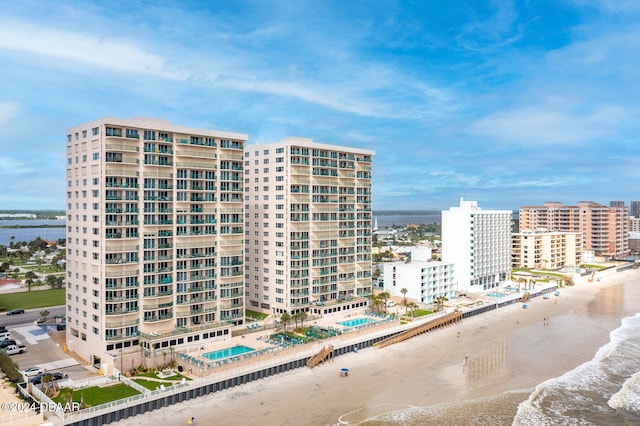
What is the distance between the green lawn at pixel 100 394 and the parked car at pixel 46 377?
2894 millimetres

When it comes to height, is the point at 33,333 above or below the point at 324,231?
below

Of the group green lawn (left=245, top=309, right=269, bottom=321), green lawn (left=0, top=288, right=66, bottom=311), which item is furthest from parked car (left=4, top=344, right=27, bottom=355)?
green lawn (left=245, top=309, right=269, bottom=321)

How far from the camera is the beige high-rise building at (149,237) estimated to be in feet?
205

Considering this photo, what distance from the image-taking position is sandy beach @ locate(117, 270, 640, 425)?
5181 centimetres

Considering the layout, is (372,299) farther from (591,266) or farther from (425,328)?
(591,266)

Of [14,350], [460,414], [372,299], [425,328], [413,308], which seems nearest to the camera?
[460,414]

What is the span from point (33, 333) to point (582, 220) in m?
195

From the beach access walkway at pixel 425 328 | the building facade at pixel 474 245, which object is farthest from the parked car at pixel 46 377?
the building facade at pixel 474 245

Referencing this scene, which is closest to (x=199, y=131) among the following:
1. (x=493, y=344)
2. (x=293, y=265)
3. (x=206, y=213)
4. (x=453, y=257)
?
(x=206, y=213)

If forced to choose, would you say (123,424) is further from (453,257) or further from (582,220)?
(582,220)

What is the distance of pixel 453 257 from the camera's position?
123562 millimetres

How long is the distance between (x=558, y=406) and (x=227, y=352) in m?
40.8

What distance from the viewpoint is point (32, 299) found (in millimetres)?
104250

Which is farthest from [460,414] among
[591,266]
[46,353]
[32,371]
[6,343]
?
[591,266]
